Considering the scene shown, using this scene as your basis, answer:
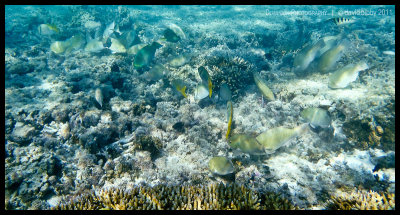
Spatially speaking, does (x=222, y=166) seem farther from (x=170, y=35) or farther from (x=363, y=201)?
(x=170, y=35)

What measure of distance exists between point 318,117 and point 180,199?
2569 mm

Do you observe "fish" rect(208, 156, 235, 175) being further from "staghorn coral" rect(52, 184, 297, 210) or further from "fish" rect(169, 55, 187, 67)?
"fish" rect(169, 55, 187, 67)

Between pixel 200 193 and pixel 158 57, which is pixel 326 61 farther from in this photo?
pixel 158 57

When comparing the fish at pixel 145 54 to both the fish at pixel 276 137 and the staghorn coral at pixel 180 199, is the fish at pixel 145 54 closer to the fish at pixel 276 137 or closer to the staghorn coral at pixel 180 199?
the staghorn coral at pixel 180 199

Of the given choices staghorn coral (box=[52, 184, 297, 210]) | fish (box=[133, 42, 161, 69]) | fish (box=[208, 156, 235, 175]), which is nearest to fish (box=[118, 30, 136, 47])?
fish (box=[133, 42, 161, 69])

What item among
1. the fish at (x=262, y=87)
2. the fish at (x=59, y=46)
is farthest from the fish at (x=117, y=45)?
the fish at (x=262, y=87)

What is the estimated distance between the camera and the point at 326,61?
4.50m

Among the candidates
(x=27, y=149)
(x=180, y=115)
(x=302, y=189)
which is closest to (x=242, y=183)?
(x=302, y=189)

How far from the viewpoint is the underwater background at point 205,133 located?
9.10ft

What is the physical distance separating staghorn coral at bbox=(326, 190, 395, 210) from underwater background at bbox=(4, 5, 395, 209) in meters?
0.02

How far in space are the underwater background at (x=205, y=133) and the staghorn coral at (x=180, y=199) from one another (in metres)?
0.02

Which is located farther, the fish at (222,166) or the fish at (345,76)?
the fish at (345,76)

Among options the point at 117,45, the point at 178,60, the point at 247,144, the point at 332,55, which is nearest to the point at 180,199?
the point at 247,144

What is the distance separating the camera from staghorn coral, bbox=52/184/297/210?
2441mm
